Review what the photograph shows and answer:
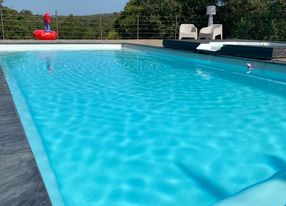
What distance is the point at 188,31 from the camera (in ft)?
40.8

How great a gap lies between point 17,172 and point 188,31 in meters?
11.7

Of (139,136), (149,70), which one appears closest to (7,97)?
(139,136)

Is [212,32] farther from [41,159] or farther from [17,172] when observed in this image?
[17,172]

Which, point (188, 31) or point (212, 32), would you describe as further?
point (188, 31)

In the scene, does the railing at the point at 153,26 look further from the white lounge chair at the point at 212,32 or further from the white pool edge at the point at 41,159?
the white pool edge at the point at 41,159

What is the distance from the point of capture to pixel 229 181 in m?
2.18

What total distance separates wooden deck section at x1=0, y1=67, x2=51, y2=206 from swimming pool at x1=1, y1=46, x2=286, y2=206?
24 cm

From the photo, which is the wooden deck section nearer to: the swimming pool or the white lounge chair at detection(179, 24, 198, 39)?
the swimming pool

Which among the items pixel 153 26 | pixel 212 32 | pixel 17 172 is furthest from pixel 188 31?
pixel 17 172

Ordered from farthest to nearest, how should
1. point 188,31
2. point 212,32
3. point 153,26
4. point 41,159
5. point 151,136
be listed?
point 153,26, point 188,31, point 212,32, point 151,136, point 41,159

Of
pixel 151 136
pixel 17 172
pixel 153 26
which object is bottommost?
pixel 151 136

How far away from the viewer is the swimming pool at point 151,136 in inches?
81.2

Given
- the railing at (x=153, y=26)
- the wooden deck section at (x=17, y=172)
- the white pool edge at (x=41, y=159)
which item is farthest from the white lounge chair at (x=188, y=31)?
the wooden deck section at (x=17, y=172)

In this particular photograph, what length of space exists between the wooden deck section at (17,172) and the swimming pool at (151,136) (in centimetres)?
24
